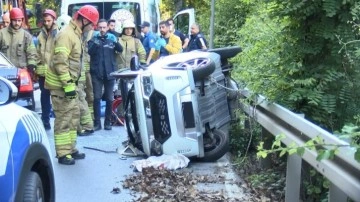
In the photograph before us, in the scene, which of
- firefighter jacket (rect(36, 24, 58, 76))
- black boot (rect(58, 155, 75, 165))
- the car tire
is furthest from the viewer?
firefighter jacket (rect(36, 24, 58, 76))

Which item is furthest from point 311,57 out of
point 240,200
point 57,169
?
point 57,169

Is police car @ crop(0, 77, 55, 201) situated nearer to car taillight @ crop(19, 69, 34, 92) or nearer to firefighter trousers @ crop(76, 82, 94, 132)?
car taillight @ crop(19, 69, 34, 92)

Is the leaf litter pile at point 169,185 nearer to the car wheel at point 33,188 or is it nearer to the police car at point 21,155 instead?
the police car at point 21,155

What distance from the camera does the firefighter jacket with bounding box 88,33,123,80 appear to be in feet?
34.1

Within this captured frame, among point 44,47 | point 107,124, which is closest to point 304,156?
point 107,124

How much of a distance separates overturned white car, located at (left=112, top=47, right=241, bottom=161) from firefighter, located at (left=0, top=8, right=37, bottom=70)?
10.4ft

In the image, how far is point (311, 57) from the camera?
20.1ft

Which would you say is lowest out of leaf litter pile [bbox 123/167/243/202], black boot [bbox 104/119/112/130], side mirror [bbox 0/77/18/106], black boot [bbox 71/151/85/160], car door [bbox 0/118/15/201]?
black boot [bbox 104/119/112/130]

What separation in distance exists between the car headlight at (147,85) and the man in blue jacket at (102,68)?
2975 millimetres

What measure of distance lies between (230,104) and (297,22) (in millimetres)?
2469

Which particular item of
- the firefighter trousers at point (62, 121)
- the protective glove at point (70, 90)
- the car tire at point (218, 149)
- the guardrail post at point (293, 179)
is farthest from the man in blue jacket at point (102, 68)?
the guardrail post at point (293, 179)

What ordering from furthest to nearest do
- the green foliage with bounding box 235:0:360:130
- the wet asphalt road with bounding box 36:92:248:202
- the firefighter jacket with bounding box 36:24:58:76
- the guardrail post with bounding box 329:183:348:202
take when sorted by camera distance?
1. the firefighter jacket with bounding box 36:24:58:76
2. the wet asphalt road with bounding box 36:92:248:202
3. the green foliage with bounding box 235:0:360:130
4. the guardrail post with bounding box 329:183:348:202

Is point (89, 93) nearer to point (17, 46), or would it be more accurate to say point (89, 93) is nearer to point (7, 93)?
point (17, 46)

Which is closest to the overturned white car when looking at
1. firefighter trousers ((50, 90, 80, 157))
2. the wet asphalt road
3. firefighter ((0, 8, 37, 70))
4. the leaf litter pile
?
the wet asphalt road
